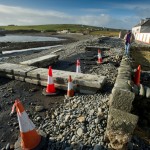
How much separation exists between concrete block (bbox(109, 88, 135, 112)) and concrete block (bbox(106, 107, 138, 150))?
0.30 metres

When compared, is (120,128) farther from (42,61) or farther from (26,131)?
(42,61)

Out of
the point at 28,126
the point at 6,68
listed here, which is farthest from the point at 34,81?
the point at 28,126

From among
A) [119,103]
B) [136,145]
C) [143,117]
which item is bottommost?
[143,117]

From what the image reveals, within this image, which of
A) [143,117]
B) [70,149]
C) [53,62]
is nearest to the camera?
[70,149]

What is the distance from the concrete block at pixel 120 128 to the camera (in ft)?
11.8

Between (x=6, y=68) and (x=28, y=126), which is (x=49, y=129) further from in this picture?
(x=6, y=68)

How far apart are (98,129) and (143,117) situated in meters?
3.42

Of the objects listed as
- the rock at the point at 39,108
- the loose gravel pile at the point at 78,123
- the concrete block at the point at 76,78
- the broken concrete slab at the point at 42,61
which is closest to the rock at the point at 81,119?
the loose gravel pile at the point at 78,123

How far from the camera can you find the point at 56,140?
13.3 ft

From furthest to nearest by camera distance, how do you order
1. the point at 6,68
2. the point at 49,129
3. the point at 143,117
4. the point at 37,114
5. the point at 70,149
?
the point at 6,68 → the point at 143,117 → the point at 37,114 → the point at 49,129 → the point at 70,149

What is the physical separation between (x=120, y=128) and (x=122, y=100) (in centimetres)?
63

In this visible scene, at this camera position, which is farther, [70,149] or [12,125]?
[12,125]

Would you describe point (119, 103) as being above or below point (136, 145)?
above

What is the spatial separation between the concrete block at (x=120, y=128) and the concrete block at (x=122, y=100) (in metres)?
0.30
